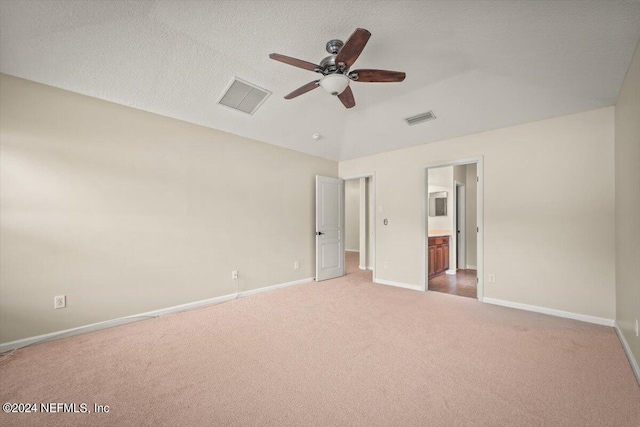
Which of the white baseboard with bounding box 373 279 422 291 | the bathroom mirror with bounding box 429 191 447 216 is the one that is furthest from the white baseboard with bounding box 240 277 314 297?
the bathroom mirror with bounding box 429 191 447 216

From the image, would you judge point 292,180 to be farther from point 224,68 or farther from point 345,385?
point 345,385

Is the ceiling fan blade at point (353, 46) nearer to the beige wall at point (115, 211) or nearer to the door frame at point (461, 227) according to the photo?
the beige wall at point (115, 211)

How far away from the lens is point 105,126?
9.44 ft

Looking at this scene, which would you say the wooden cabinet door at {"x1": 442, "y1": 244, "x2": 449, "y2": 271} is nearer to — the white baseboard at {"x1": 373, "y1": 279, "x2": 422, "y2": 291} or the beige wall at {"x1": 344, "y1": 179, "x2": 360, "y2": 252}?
the white baseboard at {"x1": 373, "y1": 279, "x2": 422, "y2": 291}

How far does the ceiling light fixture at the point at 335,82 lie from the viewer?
2102mm

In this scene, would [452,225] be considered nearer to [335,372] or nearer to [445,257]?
[445,257]

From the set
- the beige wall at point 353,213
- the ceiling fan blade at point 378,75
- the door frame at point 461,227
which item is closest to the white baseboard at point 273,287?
the ceiling fan blade at point 378,75

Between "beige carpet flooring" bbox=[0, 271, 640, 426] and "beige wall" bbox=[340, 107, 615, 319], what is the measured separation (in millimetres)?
419

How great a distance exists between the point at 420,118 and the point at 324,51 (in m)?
1.92

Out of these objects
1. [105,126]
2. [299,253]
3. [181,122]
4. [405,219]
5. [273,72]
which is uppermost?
[273,72]

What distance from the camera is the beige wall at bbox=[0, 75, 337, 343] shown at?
2.43 metres

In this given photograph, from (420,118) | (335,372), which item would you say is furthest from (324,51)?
(335,372)

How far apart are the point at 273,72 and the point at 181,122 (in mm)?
1542

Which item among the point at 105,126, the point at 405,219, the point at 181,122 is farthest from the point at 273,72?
the point at 405,219
